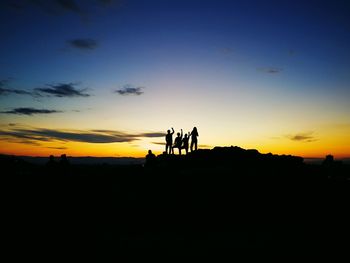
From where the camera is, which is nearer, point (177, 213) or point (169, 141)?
point (177, 213)

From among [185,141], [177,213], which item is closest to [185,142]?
[185,141]

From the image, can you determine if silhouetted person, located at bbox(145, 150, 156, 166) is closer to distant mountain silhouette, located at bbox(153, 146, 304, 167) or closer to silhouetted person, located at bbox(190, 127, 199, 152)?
distant mountain silhouette, located at bbox(153, 146, 304, 167)

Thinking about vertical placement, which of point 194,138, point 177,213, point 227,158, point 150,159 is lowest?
point 177,213

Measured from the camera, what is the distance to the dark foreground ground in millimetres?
15102

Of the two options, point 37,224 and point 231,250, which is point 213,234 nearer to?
point 231,250

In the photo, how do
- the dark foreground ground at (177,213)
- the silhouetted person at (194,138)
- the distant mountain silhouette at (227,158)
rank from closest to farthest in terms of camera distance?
1. the dark foreground ground at (177,213)
2. the distant mountain silhouette at (227,158)
3. the silhouetted person at (194,138)

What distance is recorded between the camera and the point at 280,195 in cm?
2208

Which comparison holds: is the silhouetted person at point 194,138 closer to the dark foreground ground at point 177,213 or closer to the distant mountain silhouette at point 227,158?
the distant mountain silhouette at point 227,158

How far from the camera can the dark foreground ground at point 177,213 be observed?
49.5ft

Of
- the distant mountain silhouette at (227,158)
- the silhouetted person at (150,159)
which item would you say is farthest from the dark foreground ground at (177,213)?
the silhouetted person at (150,159)

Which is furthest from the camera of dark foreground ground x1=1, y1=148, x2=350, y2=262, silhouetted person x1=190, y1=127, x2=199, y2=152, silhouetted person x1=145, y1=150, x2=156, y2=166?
silhouetted person x1=190, y1=127, x2=199, y2=152

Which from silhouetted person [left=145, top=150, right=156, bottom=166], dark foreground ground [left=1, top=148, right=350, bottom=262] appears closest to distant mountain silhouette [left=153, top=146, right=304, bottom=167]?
dark foreground ground [left=1, top=148, right=350, bottom=262]

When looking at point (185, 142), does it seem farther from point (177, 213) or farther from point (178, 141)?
point (177, 213)

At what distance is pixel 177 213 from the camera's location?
20.0 m
